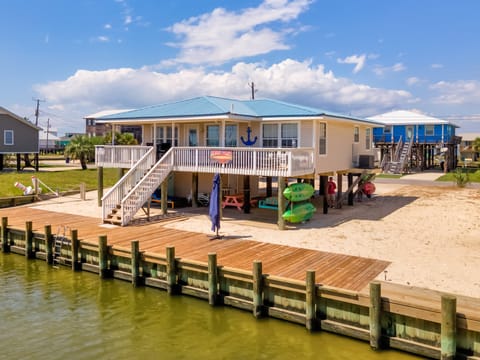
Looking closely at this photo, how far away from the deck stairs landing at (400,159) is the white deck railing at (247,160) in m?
31.1

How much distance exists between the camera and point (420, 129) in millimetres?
50125

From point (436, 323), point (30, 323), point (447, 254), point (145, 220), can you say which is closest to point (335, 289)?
point (436, 323)

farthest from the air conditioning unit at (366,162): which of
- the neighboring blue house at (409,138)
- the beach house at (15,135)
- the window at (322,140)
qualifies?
the beach house at (15,135)

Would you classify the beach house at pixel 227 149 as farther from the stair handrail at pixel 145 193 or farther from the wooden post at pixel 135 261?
the wooden post at pixel 135 261

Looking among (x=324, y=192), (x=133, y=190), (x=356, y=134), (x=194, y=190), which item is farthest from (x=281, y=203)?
(x=356, y=134)

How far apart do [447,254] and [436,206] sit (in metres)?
11.8

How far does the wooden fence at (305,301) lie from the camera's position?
27.7 ft

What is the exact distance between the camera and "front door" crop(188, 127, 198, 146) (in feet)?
77.9

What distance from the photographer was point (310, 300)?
9.88m

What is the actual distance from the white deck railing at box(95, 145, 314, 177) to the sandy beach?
2.35 metres

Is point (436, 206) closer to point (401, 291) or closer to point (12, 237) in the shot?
point (401, 291)

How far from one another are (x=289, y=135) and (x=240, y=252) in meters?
8.58

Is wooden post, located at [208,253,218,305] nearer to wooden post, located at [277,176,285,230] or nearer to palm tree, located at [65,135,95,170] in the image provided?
wooden post, located at [277,176,285,230]

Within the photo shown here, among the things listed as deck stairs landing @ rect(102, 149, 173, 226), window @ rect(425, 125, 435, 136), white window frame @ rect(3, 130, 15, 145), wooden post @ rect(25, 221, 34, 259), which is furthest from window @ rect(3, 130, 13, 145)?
window @ rect(425, 125, 435, 136)
